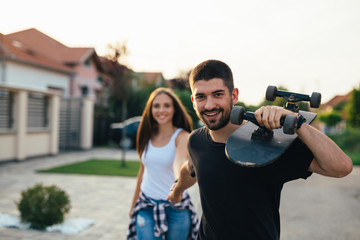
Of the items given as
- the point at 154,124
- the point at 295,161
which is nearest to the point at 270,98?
the point at 295,161

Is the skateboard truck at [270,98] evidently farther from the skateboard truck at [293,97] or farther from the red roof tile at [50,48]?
the red roof tile at [50,48]

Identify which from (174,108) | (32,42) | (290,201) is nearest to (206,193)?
(174,108)

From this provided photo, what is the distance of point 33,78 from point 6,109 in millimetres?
10568

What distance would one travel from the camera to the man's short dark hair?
1.83 metres

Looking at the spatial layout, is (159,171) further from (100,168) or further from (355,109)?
(355,109)

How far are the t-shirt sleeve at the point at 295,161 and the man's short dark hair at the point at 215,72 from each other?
455 millimetres

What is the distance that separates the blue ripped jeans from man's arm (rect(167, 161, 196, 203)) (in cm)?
63

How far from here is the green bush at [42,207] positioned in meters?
5.27

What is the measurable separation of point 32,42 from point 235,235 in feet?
101

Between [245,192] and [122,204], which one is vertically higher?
[245,192]

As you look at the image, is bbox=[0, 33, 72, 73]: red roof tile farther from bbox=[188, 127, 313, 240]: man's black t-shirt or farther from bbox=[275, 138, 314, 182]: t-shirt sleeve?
bbox=[275, 138, 314, 182]: t-shirt sleeve

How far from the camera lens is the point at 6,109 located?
12016 millimetres

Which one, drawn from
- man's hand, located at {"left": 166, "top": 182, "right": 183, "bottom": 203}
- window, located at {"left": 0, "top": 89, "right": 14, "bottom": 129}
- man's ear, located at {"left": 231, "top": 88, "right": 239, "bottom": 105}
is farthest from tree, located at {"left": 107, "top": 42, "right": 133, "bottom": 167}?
man's ear, located at {"left": 231, "top": 88, "right": 239, "bottom": 105}

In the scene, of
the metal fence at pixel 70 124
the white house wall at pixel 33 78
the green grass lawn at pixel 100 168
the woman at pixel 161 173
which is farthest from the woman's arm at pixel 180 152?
the white house wall at pixel 33 78
